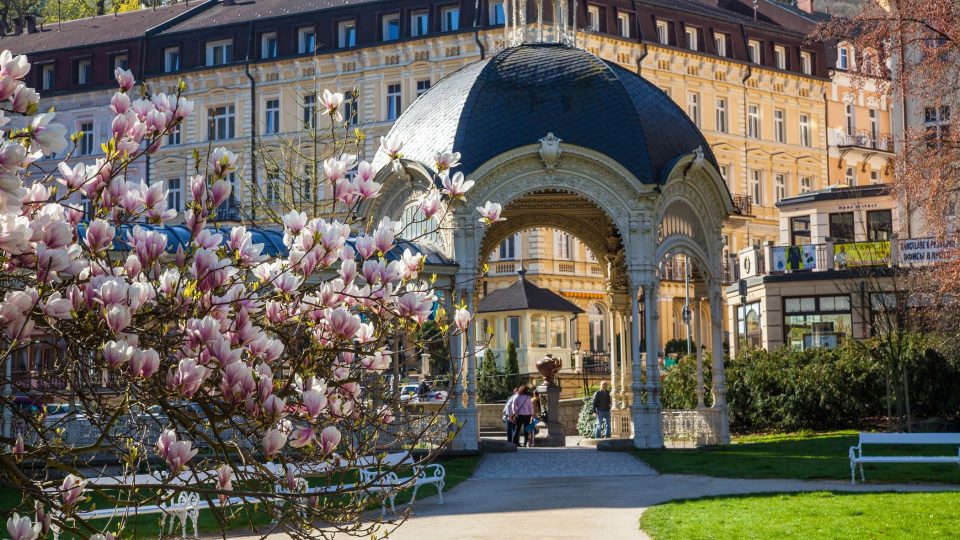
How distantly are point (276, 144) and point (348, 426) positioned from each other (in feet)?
215

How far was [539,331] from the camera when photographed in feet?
215

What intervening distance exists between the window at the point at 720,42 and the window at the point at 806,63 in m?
6.16

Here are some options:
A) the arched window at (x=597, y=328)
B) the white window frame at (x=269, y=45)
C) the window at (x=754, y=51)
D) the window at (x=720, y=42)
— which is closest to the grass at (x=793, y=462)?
the arched window at (x=597, y=328)

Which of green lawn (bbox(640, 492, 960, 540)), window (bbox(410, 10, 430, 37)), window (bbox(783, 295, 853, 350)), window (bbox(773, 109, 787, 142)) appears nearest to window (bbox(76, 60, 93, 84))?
window (bbox(410, 10, 430, 37))

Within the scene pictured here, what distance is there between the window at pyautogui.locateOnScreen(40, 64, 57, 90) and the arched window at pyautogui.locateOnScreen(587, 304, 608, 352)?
31449 mm

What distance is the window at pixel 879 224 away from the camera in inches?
2077

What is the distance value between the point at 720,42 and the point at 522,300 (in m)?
29.5

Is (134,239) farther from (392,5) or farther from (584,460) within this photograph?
(392,5)

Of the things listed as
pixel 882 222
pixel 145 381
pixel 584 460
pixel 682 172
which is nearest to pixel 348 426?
pixel 145 381

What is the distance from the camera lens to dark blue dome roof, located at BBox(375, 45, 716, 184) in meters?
28.3

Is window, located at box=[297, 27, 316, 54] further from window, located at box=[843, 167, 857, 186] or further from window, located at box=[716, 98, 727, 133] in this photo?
window, located at box=[843, 167, 857, 186]

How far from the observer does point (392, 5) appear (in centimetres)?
7219

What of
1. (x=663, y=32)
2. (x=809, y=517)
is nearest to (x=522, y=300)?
(x=663, y=32)

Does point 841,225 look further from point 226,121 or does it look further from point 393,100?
point 226,121
